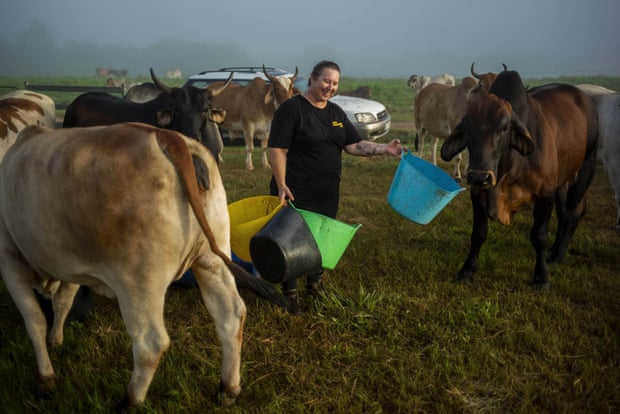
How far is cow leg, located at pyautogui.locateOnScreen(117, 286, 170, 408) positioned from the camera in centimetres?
240

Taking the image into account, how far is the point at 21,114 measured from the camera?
6.17 meters

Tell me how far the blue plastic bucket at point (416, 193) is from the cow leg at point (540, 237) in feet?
3.61

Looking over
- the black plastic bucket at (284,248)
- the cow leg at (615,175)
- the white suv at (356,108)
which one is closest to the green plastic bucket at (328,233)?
the black plastic bucket at (284,248)

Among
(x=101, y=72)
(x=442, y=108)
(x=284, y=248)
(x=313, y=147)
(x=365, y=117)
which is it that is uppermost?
(x=313, y=147)

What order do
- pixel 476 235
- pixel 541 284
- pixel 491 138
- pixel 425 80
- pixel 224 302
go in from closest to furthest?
pixel 224 302 → pixel 491 138 → pixel 541 284 → pixel 476 235 → pixel 425 80

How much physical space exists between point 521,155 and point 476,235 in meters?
0.82

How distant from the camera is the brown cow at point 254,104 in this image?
35.8ft

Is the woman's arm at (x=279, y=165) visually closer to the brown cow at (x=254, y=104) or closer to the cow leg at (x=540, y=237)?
the cow leg at (x=540, y=237)

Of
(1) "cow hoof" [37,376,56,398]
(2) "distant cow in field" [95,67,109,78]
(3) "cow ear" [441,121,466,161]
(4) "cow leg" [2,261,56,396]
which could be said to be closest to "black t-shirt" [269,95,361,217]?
(3) "cow ear" [441,121,466,161]

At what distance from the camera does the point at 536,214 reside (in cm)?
458

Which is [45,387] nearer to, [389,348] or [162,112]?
[389,348]

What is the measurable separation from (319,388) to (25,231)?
180cm

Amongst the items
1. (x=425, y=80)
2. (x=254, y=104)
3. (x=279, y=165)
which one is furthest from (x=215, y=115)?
(x=425, y=80)

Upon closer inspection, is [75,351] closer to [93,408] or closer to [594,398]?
[93,408]
